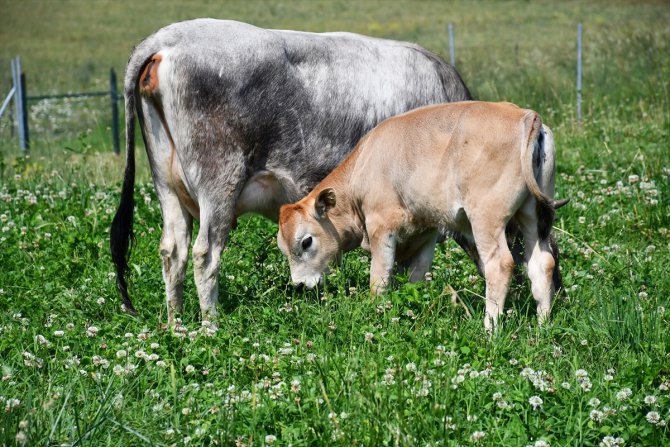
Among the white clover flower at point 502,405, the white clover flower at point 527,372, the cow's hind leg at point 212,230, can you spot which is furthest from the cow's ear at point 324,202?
the white clover flower at point 502,405

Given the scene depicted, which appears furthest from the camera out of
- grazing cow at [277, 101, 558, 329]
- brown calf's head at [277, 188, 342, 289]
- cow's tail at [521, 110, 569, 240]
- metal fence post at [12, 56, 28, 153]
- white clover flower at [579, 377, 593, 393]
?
metal fence post at [12, 56, 28, 153]

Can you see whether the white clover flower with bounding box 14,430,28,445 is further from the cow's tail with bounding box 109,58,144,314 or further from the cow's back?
the cow's back

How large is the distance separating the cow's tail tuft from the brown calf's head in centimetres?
117

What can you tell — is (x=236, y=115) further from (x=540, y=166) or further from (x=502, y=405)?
(x=502, y=405)

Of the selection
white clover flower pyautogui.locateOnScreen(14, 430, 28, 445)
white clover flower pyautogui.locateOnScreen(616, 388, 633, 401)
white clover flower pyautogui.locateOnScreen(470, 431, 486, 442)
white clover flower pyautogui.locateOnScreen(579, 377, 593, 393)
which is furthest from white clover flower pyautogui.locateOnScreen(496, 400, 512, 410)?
white clover flower pyautogui.locateOnScreen(14, 430, 28, 445)

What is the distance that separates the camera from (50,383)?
15.0 ft

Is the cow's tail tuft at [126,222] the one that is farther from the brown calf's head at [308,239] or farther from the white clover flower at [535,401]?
the white clover flower at [535,401]

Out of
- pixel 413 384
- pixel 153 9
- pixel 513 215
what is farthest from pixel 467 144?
pixel 153 9

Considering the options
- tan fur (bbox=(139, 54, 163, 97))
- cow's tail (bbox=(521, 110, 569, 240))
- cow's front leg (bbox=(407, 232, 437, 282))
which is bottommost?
cow's front leg (bbox=(407, 232, 437, 282))

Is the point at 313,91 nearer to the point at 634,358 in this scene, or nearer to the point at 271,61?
the point at 271,61

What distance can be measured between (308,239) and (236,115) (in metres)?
1.10

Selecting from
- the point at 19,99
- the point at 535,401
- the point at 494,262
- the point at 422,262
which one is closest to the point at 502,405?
the point at 535,401

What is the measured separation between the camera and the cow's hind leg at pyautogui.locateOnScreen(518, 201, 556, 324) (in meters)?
5.90

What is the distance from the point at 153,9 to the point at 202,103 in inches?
1608
